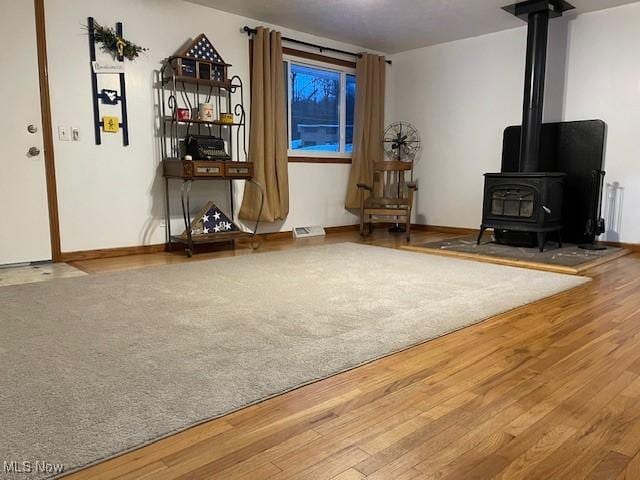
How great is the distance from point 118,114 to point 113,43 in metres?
0.57

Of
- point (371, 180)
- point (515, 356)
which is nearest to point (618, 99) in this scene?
point (371, 180)

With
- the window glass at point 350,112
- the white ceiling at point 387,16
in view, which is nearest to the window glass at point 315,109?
the window glass at point 350,112

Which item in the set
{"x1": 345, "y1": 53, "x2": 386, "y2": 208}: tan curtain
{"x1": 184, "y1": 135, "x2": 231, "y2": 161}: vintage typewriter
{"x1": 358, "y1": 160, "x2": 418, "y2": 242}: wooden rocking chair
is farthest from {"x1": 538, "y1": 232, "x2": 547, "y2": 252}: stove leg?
{"x1": 184, "y1": 135, "x2": 231, "y2": 161}: vintage typewriter

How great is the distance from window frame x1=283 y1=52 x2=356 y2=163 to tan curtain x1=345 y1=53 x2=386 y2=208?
0.48 ft

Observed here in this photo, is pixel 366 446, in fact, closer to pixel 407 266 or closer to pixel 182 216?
pixel 407 266

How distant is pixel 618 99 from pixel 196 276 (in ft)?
13.5

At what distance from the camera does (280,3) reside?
14.5ft

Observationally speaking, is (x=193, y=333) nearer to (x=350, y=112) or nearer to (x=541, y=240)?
(x=541, y=240)

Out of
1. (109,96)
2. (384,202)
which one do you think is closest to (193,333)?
(109,96)

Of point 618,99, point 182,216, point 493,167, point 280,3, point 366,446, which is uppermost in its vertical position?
point 280,3

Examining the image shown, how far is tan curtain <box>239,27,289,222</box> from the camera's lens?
488 centimetres

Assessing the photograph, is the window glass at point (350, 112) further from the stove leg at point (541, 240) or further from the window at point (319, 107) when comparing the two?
the stove leg at point (541, 240)

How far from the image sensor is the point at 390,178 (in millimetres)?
6332

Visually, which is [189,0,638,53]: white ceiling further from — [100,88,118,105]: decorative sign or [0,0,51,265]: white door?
[0,0,51,265]: white door
